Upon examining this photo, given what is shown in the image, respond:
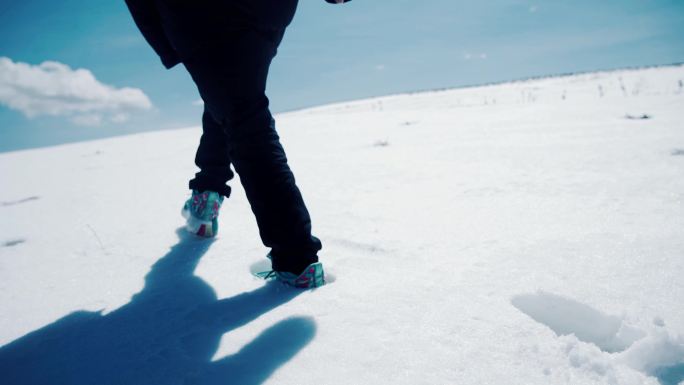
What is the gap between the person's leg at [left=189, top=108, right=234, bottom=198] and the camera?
170 centimetres

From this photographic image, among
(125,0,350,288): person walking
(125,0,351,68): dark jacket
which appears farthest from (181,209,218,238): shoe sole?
(125,0,351,68): dark jacket

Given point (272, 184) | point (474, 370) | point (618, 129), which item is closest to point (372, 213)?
point (272, 184)

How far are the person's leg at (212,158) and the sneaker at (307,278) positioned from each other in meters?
0.75

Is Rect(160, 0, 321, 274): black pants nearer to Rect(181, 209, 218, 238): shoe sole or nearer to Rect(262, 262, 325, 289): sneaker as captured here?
Rect(262, 262, 325, 289): sneaker

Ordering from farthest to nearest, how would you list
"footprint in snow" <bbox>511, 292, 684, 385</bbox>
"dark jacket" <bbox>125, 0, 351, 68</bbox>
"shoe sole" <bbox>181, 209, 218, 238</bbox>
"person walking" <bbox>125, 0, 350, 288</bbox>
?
"shoe sole" <bbox>181, 209, 218, 238</bbox> < "dark jacket" <bbox>125, 0, 351, 68</bbox> < "person walking" <bbox>125, 0, 350, 288</bbox> < "footprint in snow" <bbox>511, 292, 684, 385</bbox>

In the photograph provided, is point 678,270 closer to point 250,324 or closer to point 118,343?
point 250,324

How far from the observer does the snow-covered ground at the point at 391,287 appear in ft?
2.55

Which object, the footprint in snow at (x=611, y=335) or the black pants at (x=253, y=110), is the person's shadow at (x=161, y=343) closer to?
the black pants at (x=253, y=110)

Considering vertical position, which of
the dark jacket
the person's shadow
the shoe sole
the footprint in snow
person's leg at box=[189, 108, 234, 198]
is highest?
the dark jacket

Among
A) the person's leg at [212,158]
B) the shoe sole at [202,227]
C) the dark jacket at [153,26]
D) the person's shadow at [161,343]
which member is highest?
the dark jacket at [153,26]

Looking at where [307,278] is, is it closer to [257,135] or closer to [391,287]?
Answer: [391,287]

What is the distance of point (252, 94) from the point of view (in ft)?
3.62

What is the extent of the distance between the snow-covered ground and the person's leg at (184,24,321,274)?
0.16 m

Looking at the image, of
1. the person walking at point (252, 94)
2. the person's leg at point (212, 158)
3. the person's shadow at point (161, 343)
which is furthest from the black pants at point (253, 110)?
the person's leg at point (212, 158)
